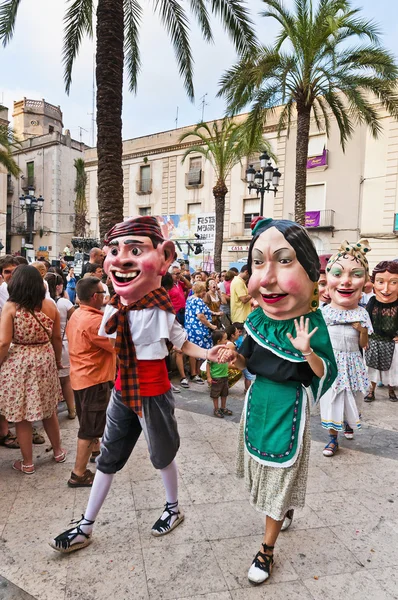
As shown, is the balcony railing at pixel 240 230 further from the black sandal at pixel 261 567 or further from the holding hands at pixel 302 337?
the black sandal at pixel 261 567

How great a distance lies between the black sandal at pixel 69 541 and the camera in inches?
95.5

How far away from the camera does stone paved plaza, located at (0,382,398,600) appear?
7.34ft

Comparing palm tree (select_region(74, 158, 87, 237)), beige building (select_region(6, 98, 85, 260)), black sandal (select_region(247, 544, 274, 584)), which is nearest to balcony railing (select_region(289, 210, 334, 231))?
palm tree (select_region(74, 158, 87, 237))

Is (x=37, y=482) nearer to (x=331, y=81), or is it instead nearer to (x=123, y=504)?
(x=123, y=504)

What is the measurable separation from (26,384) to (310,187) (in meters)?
18.7

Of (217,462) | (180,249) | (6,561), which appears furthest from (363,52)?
(180,249)

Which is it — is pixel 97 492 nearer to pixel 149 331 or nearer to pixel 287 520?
pixel 149 331

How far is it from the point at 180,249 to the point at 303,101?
544 inches

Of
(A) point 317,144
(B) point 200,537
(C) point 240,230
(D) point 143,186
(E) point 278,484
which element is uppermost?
(A) point 317,144

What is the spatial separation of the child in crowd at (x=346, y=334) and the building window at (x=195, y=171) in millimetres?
20423

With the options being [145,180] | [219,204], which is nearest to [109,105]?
[219,204]

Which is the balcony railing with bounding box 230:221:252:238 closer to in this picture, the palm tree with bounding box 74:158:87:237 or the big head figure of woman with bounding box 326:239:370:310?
the palm tree with bounding box 74:158:87:237

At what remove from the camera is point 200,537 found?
264 centimetres

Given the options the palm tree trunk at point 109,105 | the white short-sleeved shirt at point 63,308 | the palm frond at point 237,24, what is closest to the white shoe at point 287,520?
the white short-sleeved shirt at point 63,308
